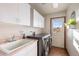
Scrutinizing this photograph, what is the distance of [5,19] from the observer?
32.5 inches

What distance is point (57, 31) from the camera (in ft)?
4.06

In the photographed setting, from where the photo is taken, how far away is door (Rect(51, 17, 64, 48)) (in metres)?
1.19

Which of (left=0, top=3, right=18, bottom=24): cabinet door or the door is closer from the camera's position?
(left=0, top=3, right=18, bottom=24): cabinet door

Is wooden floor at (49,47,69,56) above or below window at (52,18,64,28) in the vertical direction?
below

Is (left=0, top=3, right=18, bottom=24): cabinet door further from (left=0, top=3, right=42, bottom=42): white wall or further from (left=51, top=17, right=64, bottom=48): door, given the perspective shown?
(left=51, top=17, right=64, bottom=48): door

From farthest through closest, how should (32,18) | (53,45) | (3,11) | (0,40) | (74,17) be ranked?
(32,18), (53,45), (74,17), (0,40), (3,11)

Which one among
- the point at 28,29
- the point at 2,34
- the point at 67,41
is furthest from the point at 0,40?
the point at 67,41

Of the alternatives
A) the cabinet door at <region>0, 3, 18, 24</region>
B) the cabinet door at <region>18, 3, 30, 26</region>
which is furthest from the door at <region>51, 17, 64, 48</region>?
the cabinet door at <region>0, 3, 18, 24</region>

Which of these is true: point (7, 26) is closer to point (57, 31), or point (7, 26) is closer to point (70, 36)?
point (57, 31)

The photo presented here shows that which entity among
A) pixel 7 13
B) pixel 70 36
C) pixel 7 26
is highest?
pixel 7 13

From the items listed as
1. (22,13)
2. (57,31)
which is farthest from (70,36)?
(22,13)

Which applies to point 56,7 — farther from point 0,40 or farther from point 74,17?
point 0,40

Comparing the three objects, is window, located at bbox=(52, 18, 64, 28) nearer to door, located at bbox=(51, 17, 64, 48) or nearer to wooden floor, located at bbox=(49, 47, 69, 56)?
door, located at bbox=(51, 17, 64, 48)

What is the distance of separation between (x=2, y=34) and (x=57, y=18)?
0.84m
